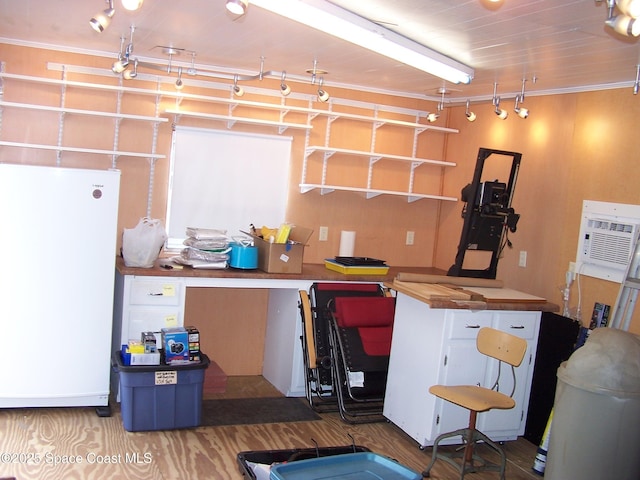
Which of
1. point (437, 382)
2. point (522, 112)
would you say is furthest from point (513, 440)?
point (522, 112)

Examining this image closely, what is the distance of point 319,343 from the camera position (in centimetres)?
492

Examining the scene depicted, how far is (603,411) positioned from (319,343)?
2.16 m

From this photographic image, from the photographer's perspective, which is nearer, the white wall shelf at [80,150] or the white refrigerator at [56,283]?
the white refrigerator at [56,283]

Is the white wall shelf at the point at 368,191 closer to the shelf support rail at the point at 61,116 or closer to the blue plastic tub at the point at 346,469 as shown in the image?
the shelf support rail at the point at 61,116

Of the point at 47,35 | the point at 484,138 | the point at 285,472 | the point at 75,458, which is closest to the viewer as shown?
the point at 285,472

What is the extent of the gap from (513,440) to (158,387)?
236cm

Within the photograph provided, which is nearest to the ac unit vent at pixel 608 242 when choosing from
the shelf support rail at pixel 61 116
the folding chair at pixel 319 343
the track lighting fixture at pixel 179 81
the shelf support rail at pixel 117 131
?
the folding chair at pixel 319 343

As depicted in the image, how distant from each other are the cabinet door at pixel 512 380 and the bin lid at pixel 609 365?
93 centimetres

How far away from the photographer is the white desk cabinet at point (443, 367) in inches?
163

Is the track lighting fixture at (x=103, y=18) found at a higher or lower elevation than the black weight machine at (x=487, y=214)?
higher

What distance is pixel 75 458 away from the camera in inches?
147

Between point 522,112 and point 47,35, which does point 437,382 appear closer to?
point 522,112

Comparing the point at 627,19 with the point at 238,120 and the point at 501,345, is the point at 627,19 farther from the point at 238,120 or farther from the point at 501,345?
the point at 238,120

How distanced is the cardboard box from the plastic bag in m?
0.76
